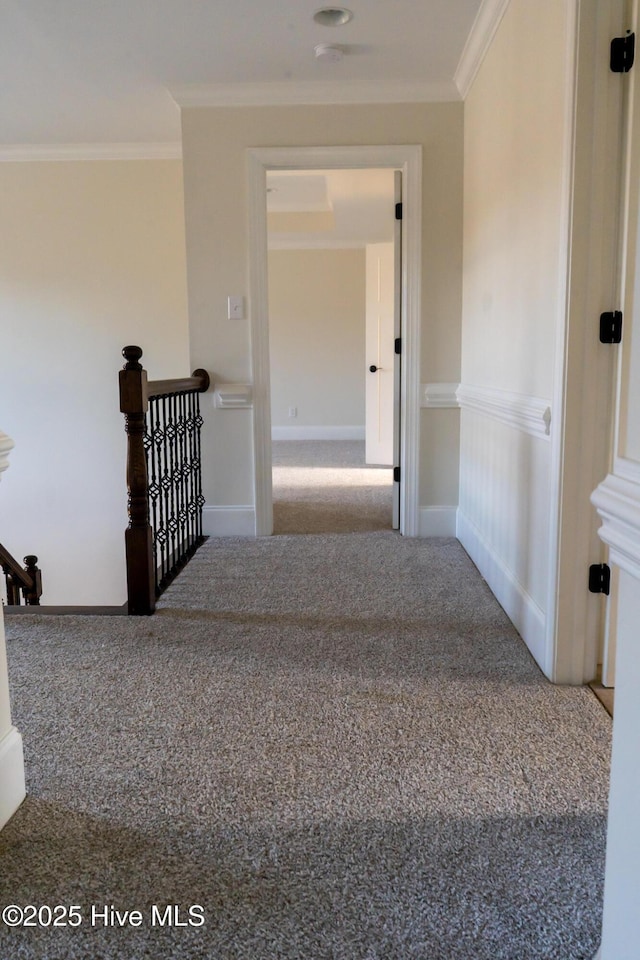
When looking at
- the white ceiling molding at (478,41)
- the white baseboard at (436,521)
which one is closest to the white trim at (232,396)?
the white baseboard at (436,521)

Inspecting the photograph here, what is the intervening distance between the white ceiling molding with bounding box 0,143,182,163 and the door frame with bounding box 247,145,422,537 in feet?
4.56

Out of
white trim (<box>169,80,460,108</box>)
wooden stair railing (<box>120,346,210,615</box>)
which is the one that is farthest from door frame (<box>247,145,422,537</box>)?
wooden stair railing (<box>120,346,210,615</box>)

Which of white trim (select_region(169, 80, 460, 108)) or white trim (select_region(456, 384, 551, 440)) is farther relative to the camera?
white trim (select_region(169, 80, 460, 108))

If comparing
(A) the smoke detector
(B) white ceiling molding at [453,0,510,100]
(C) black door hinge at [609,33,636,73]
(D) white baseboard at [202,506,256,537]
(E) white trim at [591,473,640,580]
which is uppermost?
(A) the smoke detector

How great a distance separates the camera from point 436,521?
4.15m

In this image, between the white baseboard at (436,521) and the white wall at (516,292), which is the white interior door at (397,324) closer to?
the white baseboard at (436,521)

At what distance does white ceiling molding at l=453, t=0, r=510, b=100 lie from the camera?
2861 millimetres

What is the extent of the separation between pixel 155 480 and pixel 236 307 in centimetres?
121

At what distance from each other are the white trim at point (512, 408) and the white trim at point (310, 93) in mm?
1523

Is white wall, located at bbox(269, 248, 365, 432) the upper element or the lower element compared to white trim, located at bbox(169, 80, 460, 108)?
lower

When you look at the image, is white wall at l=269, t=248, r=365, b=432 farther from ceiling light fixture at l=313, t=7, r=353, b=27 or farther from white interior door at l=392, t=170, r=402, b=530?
ceiling light fixture at l=313, t=7, r=353, b=27

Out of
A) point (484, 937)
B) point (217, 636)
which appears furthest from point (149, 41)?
point (484, 937)

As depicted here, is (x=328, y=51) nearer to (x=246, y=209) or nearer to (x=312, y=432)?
(x=246, y=209)

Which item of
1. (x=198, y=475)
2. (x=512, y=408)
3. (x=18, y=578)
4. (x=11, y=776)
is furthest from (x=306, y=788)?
(x=18, y=578)
